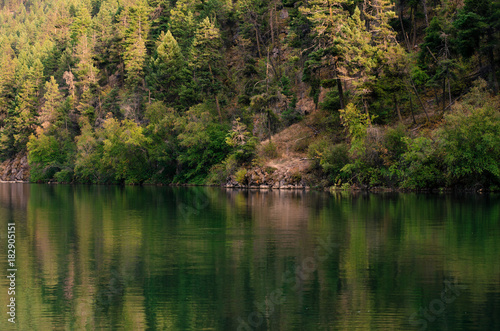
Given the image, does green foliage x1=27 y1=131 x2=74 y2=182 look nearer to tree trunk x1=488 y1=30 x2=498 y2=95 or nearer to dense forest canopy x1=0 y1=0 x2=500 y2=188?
dense forest canopy x1=0 y1=0 x2=500 y2=188

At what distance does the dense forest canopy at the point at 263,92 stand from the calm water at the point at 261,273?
25600mm

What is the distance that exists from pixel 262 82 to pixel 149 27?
44.5 metres

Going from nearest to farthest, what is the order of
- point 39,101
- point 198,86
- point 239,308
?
point 239,308
point 198,86
point 39,101

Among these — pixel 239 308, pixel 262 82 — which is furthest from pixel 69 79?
pixel 239 308

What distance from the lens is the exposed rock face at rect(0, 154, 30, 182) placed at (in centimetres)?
13075

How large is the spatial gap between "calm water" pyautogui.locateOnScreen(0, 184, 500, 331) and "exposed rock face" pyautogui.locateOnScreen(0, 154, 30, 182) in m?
104

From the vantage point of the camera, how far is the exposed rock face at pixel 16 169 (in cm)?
13075

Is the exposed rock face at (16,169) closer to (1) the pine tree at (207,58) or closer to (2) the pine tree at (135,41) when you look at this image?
(2) the pine tree at (135,41)

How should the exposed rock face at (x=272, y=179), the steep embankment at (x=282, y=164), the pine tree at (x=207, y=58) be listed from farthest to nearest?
the pine tree at (x=207, y=58) → the steep embankment at (x=282, y=164) → the exposed rock face at (x=272, y=179)

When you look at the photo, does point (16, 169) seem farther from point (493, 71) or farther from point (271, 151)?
point (493, 71)

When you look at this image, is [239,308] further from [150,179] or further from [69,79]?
[69,79]

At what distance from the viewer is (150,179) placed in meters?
94.2

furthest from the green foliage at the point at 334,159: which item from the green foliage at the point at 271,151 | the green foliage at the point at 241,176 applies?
the green foliage at the point at 241,176

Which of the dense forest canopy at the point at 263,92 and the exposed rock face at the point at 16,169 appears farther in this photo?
the exposed rock face at the point at 16,169
